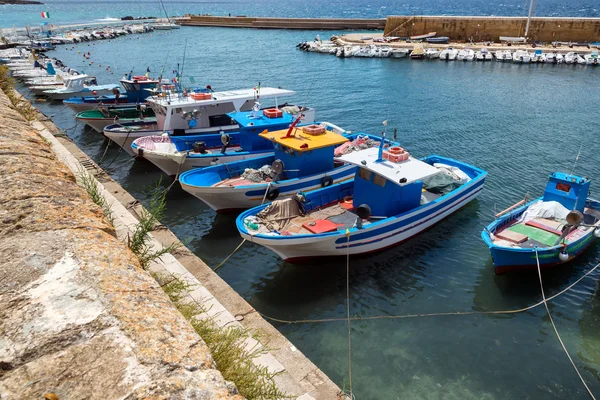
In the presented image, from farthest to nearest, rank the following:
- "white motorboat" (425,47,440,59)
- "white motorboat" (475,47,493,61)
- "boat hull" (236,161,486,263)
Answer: "white motorboat" (425,47,440,59)
"white motorboat" (475,47,493,61)
"boat hull" (236,161,486,263)

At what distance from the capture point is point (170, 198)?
16.5 m

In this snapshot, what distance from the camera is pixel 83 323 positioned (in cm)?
369

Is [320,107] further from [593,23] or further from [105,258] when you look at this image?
[593,23]

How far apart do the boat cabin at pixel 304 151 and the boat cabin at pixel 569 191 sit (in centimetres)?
728

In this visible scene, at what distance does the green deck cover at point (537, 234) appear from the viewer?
11.4 meters

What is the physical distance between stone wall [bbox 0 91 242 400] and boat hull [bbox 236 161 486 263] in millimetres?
5779

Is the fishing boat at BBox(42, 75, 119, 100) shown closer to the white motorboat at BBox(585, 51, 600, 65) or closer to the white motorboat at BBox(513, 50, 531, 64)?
the white motorboat at BBox(513, 50, 531, 64)

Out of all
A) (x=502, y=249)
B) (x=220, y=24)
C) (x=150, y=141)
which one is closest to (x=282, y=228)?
(x=502, y=249)

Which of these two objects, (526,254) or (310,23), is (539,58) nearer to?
(526,254)

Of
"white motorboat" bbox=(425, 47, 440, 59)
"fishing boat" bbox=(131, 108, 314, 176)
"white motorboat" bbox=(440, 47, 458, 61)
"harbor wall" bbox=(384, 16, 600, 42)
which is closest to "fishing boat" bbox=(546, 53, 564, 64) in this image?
"white motorboat" bbox=(440, 47, 458, 61)

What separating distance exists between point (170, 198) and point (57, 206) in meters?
10.9

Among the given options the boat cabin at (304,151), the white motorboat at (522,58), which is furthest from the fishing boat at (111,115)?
the white motorboat at (522,58)

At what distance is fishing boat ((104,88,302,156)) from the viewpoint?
61.7 ft

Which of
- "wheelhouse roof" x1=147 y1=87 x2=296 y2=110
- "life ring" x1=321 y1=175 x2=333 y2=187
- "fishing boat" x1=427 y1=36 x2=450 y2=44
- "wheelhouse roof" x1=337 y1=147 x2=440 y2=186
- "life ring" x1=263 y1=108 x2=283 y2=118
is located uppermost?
"fishing boat" x1=427 y1=36 x2=450 y2=44
